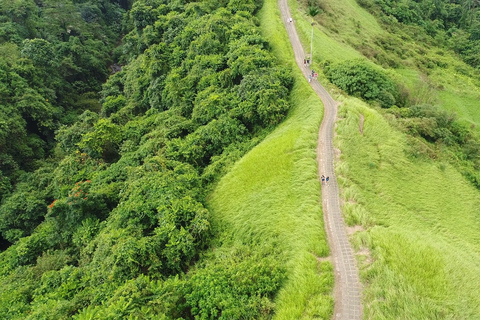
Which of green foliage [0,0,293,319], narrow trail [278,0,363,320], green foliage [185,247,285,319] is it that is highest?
green foliage [0,0,293,319]

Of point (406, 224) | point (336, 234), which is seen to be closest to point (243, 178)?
point (336, 234)

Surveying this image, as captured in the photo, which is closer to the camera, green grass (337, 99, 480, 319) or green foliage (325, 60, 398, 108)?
green grass (337, 99, 480, 319)

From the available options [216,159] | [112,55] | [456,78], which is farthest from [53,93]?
[456,78]

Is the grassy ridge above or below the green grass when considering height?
above

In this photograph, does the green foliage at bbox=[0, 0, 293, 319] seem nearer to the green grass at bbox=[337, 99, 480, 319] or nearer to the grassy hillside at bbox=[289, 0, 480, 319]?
the green grass at bbox=[337, 99, 480, 319]

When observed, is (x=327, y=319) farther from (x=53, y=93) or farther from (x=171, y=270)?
(x=53, y=93)

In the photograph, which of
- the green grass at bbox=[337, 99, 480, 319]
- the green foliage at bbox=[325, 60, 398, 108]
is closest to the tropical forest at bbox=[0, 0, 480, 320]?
→ the green grass at bbox=[337, 99, 480, 319]

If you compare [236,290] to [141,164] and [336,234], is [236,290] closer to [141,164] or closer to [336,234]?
[336,234]
